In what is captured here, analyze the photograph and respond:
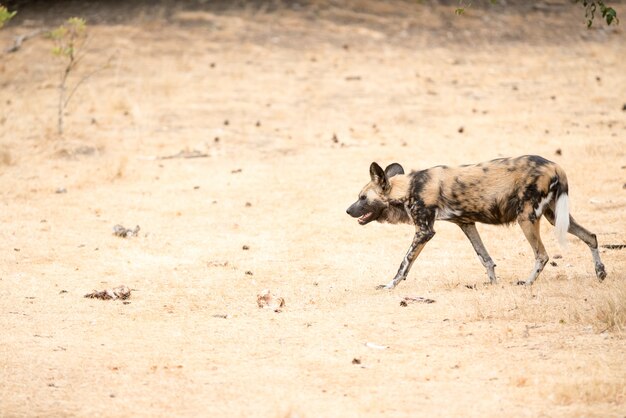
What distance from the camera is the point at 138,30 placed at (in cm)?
2100

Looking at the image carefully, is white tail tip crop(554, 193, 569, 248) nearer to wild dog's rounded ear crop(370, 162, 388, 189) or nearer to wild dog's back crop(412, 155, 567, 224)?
wild dog's back crop(412, 155, 567, 224)

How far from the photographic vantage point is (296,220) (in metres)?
10.8

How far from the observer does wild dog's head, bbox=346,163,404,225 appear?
803cm

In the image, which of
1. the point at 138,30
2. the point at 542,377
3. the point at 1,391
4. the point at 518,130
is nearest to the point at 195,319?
the point at 1,391

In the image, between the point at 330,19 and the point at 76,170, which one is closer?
the point at 76,170

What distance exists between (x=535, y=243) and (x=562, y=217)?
0.32 meters

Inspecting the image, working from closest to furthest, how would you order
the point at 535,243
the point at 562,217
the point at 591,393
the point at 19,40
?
the point at 591,393 < the point at 562,217 < the point at 535,243 < the point at 19,40

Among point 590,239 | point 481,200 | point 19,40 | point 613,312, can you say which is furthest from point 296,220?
point 19,40

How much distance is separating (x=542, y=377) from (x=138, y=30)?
A: 56.9 ft

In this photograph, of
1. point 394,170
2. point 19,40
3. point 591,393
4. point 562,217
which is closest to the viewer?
point 591,393

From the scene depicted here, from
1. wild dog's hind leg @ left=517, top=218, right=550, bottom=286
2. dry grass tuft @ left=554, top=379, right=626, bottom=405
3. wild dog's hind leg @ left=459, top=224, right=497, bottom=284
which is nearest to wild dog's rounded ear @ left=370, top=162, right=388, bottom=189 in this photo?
wild dog's hind leg @ left=459, top=224, right=497, bottom=284

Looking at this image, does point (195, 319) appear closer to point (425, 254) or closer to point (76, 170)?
point (425, 254)

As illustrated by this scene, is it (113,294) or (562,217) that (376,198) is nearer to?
(562,217)

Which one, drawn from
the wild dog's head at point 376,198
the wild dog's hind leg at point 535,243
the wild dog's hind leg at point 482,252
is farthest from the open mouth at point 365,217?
the wild dog's hind leg at point 535,243
